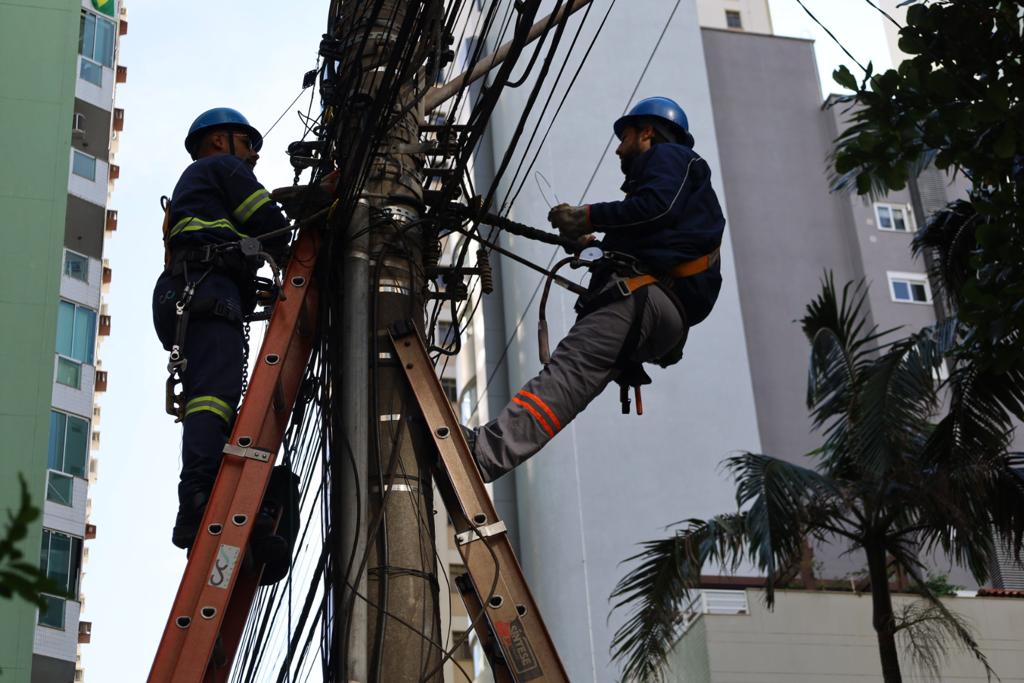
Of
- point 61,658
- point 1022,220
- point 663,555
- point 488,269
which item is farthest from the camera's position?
point 61,658

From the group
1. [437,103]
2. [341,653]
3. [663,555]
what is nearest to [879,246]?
[663,555]

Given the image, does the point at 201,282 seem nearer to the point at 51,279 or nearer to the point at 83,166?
the point at 51,279

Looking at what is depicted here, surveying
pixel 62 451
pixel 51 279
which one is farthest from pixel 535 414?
pixel 51 279

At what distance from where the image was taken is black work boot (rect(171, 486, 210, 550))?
21.0 ft

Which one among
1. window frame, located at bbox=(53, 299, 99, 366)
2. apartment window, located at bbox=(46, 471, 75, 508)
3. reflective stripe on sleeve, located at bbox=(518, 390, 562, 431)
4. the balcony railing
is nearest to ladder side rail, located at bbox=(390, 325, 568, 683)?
reflective stripe on sleeve, located at bbox=(518, 390, 562, 431)

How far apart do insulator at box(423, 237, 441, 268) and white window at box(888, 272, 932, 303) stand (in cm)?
2979

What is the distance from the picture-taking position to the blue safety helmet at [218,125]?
8.03 metres

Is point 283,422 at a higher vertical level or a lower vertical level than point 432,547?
higher

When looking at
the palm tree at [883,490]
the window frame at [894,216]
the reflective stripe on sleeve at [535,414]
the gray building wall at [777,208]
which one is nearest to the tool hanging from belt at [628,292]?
the reflective stripe on sleeve at [535,414]

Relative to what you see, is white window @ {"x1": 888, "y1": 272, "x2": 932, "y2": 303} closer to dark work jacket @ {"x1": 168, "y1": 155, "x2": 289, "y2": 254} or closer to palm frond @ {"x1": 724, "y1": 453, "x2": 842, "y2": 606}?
palm frond @ {"x1": 724, "y1": 453, "x2": 842, "y2": 606}

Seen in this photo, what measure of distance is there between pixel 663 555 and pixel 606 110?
21.6 metres

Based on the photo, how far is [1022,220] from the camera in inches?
230

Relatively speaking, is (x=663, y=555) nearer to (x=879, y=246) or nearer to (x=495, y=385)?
(x=495, y=385)

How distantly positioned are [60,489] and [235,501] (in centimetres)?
1866
